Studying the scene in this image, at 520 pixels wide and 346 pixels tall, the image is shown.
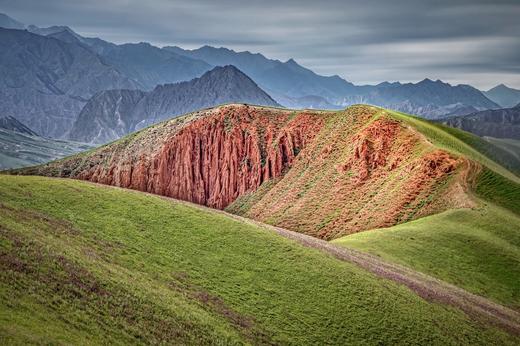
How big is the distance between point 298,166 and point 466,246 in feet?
175

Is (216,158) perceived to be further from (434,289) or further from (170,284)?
(170,284)

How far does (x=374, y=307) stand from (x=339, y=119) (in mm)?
76741

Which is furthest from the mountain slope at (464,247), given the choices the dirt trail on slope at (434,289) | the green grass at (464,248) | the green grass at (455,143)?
the green grass at (455,143)

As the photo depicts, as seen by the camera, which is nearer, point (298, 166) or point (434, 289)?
point (434, 289)

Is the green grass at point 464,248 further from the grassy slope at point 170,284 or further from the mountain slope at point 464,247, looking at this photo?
the grassy slope at point 170,284

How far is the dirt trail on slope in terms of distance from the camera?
41.7 m

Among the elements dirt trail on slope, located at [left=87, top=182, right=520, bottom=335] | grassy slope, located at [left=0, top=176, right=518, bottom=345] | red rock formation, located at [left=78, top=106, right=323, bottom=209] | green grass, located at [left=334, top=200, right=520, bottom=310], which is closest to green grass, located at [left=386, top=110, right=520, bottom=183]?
green grass, located at [left=334, top=200, right=520, bottom=310]

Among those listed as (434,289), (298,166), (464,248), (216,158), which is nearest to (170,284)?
(434,289)

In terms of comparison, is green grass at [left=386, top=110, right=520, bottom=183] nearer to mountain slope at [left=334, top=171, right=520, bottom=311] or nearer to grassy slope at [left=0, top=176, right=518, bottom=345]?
mountain slope at [left=334, top=171, right=520, bottom=311]

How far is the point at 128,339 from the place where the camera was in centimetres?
2534

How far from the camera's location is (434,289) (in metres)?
44.7

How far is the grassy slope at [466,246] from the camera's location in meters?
53.7

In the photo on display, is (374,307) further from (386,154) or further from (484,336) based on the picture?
(386,154)

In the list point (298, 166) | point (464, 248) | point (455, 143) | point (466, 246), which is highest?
point (455, 143)
